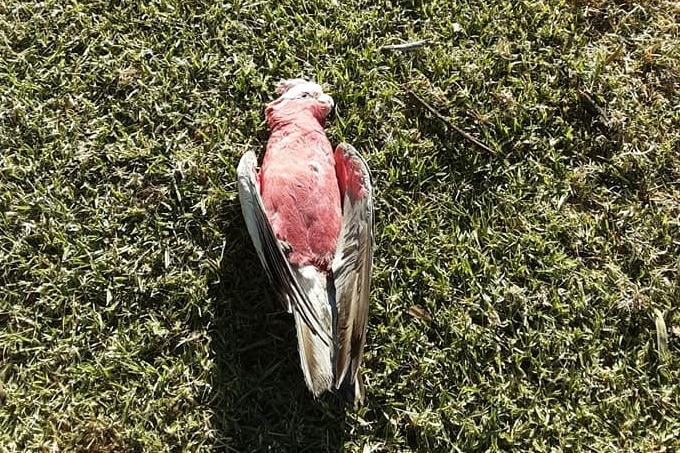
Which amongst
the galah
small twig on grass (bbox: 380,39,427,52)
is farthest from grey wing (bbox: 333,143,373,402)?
small twig on grass (bbox: 380,39,427,52)

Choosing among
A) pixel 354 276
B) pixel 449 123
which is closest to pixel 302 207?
pixel 354 276

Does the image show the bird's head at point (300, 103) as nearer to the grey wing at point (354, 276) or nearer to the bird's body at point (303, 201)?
the bird's body at point (303, 201)

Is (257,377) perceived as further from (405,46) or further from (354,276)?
(405,46)

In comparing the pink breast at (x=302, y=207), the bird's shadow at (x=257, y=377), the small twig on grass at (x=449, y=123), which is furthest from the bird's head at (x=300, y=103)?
the bird's shadow at (x=257, y=377)

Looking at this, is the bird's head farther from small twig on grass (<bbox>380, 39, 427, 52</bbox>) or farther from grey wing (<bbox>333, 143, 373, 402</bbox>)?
small twig on grass (<bbox>380, 39, 427, 52</bbox>)

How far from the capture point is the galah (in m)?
2.67

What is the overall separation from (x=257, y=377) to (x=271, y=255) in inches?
22.3

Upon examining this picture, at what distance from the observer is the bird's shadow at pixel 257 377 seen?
285 cm

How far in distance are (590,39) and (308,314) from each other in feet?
7.08

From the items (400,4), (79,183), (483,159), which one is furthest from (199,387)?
(400,4)

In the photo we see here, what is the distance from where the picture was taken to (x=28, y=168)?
124 inches

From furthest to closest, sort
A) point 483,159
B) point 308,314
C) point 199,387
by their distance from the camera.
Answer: point 483,159 → point 199,387 → point 308,314

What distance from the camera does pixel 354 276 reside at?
2764 mm

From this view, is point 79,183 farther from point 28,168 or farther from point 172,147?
point 172,147
